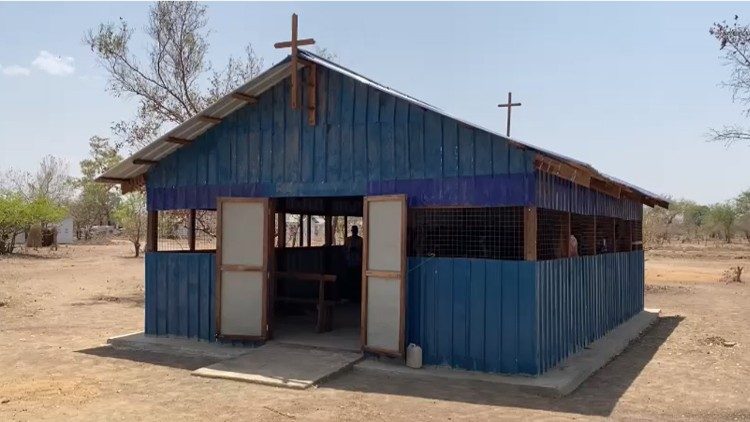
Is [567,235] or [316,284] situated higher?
[567,235]

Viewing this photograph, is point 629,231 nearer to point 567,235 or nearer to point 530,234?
point 567,235

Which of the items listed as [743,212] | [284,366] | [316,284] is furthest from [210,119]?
[743,212]

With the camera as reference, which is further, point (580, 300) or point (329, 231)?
point (329, 231)

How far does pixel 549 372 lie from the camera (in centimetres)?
815

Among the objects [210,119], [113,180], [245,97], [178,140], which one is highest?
[245,97]

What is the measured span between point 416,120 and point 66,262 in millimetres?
27495

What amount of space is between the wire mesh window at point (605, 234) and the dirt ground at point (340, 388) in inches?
72.4

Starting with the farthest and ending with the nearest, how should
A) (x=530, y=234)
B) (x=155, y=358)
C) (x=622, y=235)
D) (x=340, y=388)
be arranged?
(x=622, y=235) → (x=155, y=358) → (x=530, y=234) → (x=340, y=388)

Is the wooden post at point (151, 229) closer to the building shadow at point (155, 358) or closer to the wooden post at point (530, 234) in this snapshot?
the building shadow at point (155, 358)

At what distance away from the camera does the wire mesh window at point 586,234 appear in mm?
10742

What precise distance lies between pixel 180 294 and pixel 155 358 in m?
1.29

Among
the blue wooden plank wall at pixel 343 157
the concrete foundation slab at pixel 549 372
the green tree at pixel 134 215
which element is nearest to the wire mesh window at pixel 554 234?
the blue wooden plank wall at pixel 343 157

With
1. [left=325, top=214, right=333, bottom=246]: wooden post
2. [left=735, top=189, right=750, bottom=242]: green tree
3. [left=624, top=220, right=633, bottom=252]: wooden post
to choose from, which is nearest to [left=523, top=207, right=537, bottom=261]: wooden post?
[left=624, top=220, right=633, bottom=252]: wooden post

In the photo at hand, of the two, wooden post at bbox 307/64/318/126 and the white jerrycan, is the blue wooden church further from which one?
the white jerrycan
